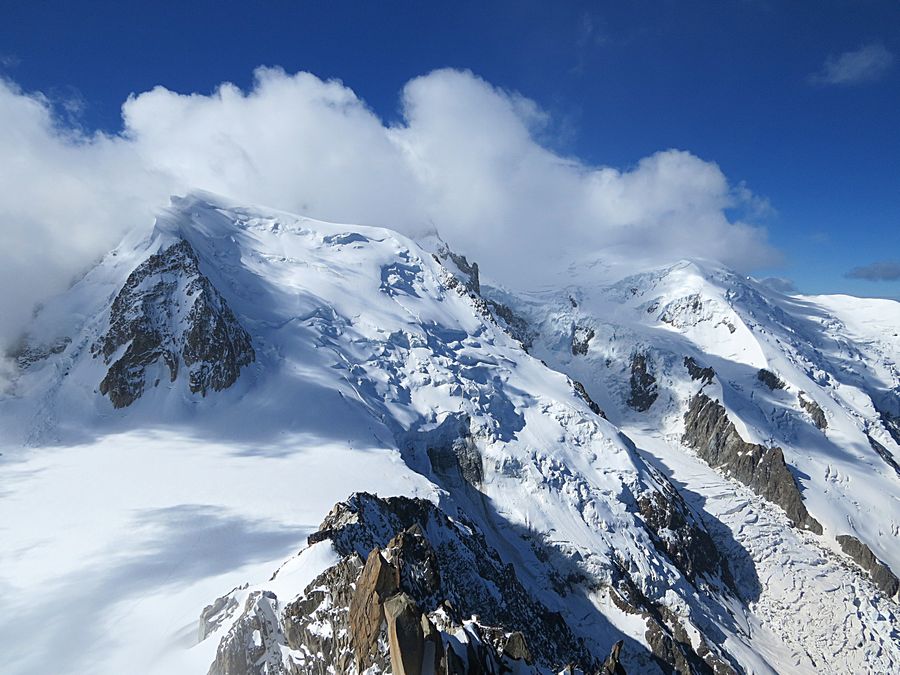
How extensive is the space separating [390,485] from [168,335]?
141ft

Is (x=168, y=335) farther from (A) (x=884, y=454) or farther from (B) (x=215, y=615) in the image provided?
(A) (x=884, y=454)

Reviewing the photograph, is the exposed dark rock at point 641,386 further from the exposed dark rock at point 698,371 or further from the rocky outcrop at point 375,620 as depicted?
the rocky outcrop at point 375,620

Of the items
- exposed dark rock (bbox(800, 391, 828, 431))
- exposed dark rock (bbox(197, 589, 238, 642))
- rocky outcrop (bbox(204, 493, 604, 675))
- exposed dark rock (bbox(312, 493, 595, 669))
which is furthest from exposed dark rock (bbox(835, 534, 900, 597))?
exposed dark rock (bbox(197, 589, 238, 642))

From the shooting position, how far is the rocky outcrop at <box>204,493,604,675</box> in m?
18.8

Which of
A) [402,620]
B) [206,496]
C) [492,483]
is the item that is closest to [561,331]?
[492,483]

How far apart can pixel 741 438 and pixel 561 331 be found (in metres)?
58.4

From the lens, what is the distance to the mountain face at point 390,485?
111 ft

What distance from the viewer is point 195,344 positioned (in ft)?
252

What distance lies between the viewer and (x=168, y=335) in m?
78.7

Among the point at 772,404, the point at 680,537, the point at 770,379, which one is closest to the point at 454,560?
the point at 680,537

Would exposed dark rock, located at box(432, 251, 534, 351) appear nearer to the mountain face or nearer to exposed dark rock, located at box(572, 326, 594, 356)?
exposed dark rock, located at box(572, 326, 594, 356)

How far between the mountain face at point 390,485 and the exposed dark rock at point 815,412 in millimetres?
602

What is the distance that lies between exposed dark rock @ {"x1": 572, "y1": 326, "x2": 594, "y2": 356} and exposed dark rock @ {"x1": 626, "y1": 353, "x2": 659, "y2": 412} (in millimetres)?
15580

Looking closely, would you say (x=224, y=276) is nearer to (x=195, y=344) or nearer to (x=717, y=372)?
(x=195, y=344)
